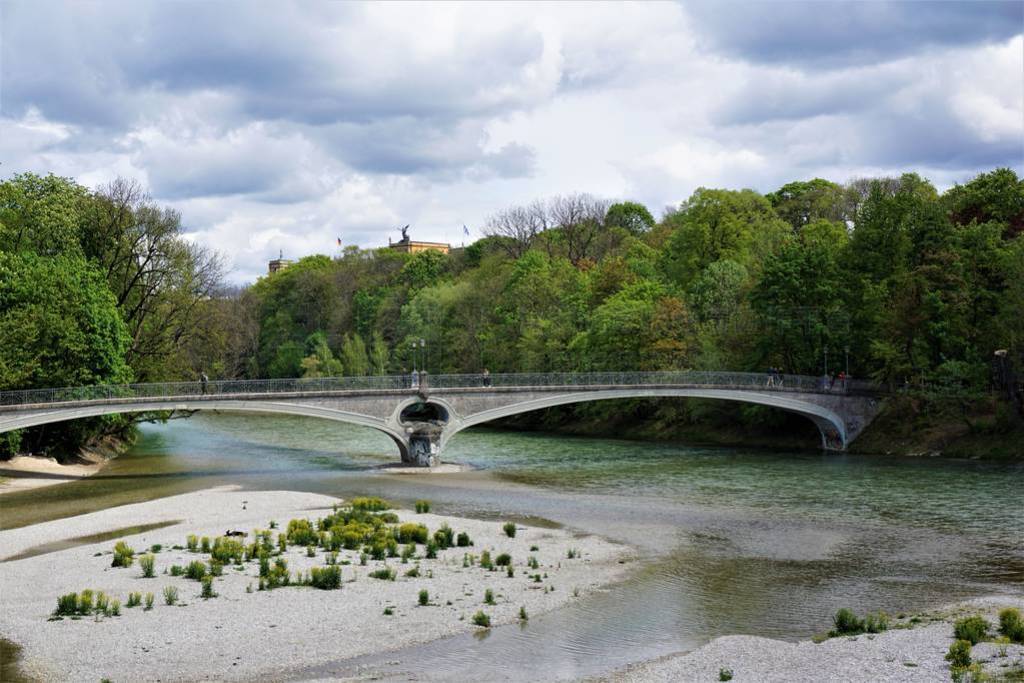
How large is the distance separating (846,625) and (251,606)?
1294 centimetres

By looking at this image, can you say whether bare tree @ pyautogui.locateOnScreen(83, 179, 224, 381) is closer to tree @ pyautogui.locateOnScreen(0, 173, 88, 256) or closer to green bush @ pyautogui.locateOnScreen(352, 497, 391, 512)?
tree @ pyautogui.locateOnScreen(0, 173, 88, 256)

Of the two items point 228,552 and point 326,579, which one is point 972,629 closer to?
point 326,579

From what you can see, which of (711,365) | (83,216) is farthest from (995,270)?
(83,216)

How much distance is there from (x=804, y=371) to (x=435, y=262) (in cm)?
7087

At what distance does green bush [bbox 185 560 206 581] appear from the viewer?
25577 millimetres

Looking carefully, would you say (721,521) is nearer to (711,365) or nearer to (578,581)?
(578,581)

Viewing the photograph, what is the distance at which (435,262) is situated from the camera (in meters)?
132

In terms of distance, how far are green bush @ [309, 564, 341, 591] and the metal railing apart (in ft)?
87.9

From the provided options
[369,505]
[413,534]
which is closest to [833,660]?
→ [413,534]

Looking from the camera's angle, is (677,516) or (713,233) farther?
(713,233)

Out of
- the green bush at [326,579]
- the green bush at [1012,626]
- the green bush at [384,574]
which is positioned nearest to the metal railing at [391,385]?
the green bush at [384,574]

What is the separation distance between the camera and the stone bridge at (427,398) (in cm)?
4934

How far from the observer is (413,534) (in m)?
31.0

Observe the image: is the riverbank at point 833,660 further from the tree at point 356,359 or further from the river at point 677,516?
the tree at point 356,359
